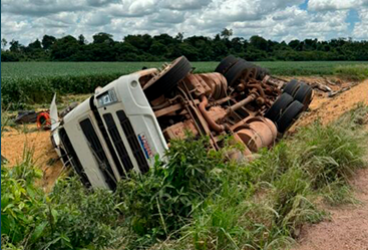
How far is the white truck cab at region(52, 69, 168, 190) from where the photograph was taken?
636 centimetres

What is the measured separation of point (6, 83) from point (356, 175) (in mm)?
18963

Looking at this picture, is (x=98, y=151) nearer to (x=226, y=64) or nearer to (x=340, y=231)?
(x=340, y=231)

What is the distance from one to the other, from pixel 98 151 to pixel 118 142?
47 cm

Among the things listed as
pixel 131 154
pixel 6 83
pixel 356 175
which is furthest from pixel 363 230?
pixel 6 83

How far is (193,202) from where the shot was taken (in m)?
4.31

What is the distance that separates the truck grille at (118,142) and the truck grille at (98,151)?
31 centimetres

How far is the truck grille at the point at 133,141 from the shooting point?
638 cm

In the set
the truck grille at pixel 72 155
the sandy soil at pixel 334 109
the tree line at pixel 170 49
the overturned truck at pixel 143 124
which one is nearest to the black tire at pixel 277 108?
the sandy soil at pixel 334 109

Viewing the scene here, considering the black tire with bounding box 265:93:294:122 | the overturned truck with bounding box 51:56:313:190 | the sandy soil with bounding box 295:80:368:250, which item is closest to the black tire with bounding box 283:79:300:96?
the black tire with bounding box 265:93:294:122

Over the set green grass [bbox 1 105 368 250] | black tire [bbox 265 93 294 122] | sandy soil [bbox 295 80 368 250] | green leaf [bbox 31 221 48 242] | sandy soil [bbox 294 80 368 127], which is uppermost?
green leaf [bbox 31 221 48 242]

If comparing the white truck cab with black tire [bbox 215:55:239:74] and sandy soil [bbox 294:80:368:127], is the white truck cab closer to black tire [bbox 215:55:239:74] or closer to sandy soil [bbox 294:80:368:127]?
black tire [bbox 215:55:239:74]

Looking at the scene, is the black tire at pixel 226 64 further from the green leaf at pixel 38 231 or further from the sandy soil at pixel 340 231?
the green leaf at pixel 38 231

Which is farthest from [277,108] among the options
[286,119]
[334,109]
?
[334,109]

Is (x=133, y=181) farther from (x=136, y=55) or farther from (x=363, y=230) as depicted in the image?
(x=136, y=55)
